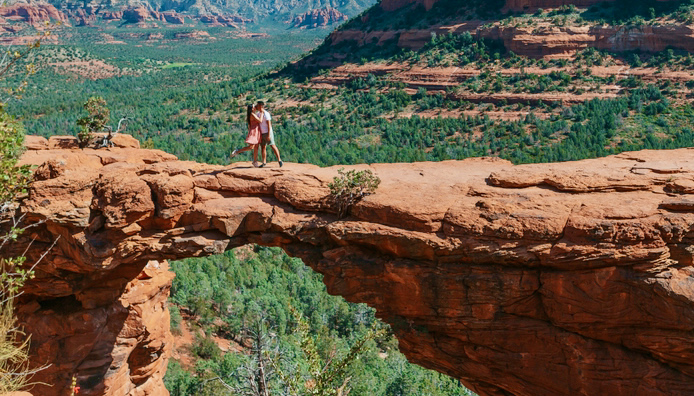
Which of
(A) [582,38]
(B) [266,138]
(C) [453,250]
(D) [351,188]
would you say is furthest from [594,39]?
(C) [453,250]

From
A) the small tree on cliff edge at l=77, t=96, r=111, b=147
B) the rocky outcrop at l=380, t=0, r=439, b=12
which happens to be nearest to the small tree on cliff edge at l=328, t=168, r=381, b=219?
the small tree on cliff edge at l=77, t=96, r=111, b=147

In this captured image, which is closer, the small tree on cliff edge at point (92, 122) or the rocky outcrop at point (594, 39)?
the small tree on cliff edge at point (92, 122)

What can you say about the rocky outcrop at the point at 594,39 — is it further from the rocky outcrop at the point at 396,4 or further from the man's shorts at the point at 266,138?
the man's shorts at the point at 266,138

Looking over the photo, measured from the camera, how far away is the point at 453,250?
11172 millimetres

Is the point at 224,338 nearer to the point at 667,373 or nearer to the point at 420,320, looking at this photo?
the point at 420,320

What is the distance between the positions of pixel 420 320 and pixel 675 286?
4.70 m

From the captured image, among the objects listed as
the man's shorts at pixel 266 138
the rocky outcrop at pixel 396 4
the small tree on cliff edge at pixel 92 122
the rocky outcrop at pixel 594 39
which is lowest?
the rocky outcrop at pixel 594 39

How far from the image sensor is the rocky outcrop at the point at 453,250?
10180 mm

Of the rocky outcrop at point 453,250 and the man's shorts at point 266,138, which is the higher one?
the man's shorts at point 266,138

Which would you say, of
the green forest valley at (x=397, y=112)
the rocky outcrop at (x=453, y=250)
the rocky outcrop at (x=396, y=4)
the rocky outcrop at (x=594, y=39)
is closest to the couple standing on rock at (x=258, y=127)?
the rocky outcrop at (x=453, y=250)

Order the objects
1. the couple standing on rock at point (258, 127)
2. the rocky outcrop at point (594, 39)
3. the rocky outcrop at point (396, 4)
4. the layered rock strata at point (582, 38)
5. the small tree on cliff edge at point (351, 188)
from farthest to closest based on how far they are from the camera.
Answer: the rocky outcrop at point (396, 4), the layered rock strata at point (582, 38), the rocky outcrop at point (594, 39), the couple standing on rock at point (258, 127), the small tree on cliff edge at point (351, 188)

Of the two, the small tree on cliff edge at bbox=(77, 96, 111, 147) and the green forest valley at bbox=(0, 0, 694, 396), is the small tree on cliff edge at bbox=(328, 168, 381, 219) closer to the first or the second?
the green forest valley at bbox=(0, 0, 694, 396)

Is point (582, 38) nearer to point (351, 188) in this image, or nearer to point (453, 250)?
point (351, 188)

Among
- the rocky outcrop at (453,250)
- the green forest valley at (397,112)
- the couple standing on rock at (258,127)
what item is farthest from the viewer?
the green forest valley at (397,112)
